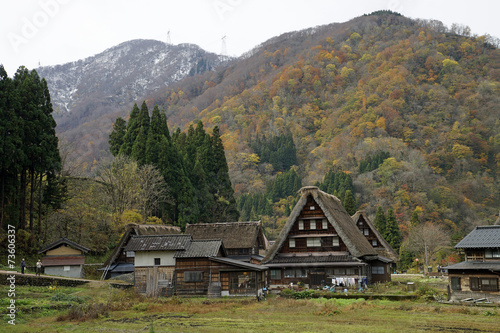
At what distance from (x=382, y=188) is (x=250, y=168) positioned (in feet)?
138

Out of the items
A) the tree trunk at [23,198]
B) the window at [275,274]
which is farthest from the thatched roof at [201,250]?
the tree trunk at [23,198]

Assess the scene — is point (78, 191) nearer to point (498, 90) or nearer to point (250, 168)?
point (250, 168)

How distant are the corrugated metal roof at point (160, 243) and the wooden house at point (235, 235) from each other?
9.85 metres

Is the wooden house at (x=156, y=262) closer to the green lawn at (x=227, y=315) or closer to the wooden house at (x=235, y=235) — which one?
the green lawn at (x=227, y=315)

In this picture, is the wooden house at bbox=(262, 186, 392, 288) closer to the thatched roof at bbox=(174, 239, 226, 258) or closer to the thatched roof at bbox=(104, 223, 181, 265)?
the thatched roof at bbox=(174, 239, 226, 258)

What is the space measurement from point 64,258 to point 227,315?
711 inches

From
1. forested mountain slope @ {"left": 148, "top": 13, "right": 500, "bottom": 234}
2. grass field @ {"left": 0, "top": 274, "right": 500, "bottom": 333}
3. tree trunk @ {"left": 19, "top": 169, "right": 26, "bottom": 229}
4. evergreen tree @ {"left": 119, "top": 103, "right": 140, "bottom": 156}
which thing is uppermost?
forested mountain slope @ {"left": 148, "top": 13, "right": 500, "bottom": 234}

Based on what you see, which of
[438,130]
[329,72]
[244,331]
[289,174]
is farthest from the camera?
[329,72]

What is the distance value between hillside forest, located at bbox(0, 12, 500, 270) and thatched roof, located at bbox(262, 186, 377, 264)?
46.6 ft

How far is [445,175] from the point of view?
9844 centimetres

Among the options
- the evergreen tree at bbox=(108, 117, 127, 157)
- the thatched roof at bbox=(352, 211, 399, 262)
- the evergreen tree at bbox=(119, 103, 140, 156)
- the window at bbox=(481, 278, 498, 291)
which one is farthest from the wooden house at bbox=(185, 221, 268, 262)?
the window at bbox=(481, 278, 498, 291)

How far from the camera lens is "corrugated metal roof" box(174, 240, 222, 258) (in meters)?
32.3

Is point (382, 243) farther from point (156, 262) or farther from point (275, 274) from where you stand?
point (156, 262)

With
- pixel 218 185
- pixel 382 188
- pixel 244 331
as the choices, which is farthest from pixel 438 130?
pixel 244 331
